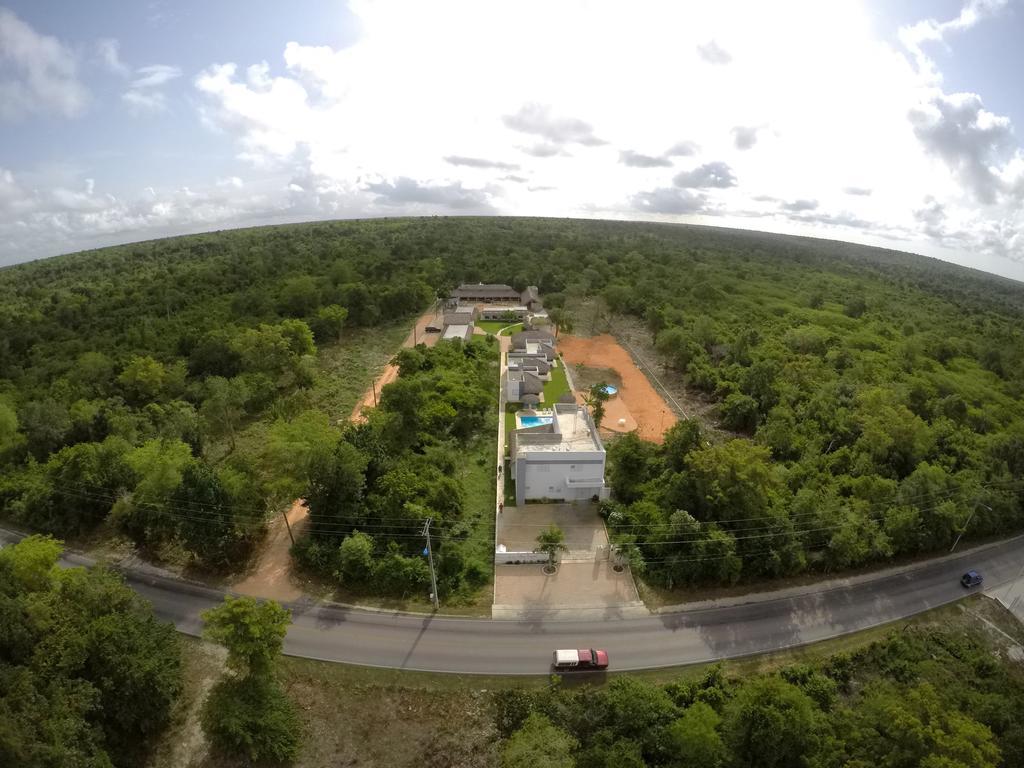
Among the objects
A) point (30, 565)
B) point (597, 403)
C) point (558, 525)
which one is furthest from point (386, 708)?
point (597, 403)

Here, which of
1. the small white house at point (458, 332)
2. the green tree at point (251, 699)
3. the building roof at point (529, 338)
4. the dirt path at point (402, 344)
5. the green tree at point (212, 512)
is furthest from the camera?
the small white house at point (458, 332)

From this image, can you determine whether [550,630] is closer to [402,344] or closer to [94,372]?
[402,344]

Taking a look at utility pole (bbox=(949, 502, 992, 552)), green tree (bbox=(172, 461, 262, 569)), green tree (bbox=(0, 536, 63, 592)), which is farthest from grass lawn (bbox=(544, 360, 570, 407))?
green tree (bbox=(0, 536, 63, 592))

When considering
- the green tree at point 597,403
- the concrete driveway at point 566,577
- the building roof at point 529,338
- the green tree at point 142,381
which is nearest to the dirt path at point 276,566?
the concrete driveway at point 566,577

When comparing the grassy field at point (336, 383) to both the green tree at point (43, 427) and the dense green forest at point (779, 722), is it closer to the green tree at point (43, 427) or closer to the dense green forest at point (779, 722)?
the green tree at point (43, 427)

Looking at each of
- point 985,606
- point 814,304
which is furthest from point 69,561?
point 814,304

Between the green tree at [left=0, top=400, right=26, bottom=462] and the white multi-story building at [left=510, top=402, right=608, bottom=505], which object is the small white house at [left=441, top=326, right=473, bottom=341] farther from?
the green tree at [left=0, top=400, right=26, bottom=462]
